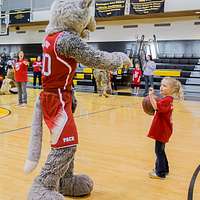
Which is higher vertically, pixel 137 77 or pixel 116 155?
pixel 137 77

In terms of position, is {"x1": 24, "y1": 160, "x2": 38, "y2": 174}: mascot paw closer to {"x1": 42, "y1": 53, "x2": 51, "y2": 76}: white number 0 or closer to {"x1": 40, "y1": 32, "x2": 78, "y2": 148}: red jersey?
{"x1": 40, "y1": 32, "x2": 78, "y2": 148}: red jersey

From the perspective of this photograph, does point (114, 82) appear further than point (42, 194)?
Yes

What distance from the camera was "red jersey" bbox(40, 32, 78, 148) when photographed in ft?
7.88

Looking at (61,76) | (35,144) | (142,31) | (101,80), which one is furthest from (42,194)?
(142,31)

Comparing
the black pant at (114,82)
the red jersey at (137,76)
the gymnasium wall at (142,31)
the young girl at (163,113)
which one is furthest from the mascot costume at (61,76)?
the gymnasium wall at (142,31)

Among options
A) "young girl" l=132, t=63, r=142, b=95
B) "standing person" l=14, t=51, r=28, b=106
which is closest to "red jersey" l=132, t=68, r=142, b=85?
"young girl" l=132, t=63, r=142, b=95

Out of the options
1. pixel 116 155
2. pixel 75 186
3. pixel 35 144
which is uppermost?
pixel 35 144

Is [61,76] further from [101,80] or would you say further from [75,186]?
[101,80]

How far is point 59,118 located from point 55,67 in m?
0.39

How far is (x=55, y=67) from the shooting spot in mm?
2418

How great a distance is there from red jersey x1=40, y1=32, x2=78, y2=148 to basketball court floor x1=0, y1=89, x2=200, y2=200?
74 centimetres

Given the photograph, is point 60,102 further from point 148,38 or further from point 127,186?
point 148,38

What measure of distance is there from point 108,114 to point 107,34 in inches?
391

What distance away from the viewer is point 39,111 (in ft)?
8.46
